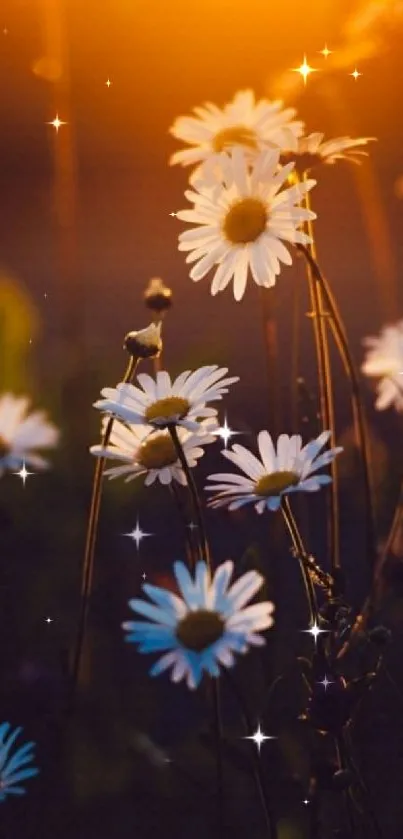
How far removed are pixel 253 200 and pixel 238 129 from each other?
0.24ft

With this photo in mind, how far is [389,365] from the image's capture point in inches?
24.2

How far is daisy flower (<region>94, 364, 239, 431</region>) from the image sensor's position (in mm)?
508

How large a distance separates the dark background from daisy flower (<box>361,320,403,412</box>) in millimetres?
67

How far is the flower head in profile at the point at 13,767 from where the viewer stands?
0.57 meters

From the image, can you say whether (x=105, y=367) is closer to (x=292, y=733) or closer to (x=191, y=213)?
(x=191, y=213)

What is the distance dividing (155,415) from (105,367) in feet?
0.85

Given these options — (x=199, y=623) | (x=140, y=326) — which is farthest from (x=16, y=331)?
(x=199, y=623)

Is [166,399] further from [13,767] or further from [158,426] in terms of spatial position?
[13,767]

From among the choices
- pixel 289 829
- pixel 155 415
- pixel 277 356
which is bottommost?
pixel 289 829

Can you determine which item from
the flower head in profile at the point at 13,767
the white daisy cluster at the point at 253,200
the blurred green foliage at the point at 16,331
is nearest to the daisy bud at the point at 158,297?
the white daisy cluster at the point at 253,200

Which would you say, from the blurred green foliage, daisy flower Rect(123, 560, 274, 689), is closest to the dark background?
the blurred green foliage

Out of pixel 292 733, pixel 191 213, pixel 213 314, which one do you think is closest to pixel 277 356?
pixel 213 314

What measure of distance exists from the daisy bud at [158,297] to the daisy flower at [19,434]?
116 millimetres

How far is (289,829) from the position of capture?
577mm
